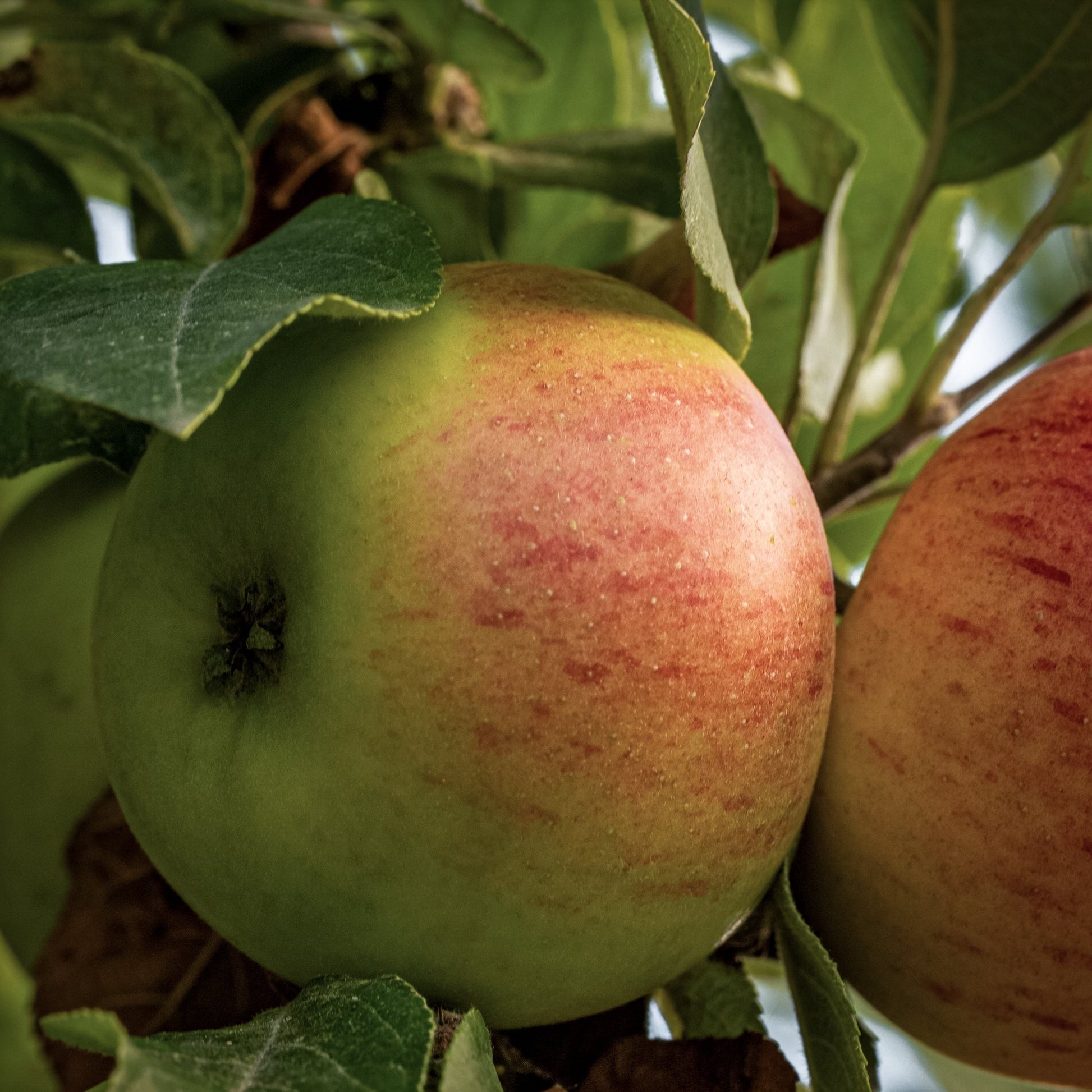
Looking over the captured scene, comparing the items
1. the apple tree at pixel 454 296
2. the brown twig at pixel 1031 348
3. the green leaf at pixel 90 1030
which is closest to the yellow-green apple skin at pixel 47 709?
the apple tree at pixel 454 296

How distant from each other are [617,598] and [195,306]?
0.75 ft

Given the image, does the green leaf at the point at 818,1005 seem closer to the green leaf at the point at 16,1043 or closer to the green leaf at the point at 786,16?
the green leaf at the point at 786,16

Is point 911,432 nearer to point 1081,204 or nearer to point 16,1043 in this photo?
point 1081,204

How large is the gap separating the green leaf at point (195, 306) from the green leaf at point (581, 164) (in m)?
0.25

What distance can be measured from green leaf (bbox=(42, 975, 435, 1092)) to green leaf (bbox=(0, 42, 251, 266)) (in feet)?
1.80

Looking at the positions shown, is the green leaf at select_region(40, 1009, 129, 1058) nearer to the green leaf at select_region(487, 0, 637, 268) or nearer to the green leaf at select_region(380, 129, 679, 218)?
the green leaf at select_region(380, 129, 679, 218)

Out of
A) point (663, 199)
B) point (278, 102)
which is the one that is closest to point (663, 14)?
point (663, 199)

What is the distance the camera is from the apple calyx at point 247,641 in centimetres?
52

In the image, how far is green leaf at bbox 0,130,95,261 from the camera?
2.87 feet

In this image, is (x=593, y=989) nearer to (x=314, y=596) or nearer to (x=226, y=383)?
(x=314, y=596)

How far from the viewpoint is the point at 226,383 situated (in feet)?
1.34

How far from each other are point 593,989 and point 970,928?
0.20 m

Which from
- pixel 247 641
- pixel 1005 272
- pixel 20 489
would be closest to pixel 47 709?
pixel 20 489

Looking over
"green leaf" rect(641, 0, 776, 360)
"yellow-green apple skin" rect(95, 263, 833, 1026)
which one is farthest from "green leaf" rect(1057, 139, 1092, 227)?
"yellow-green apple skin" rect(95, 263, 833, 1026)
